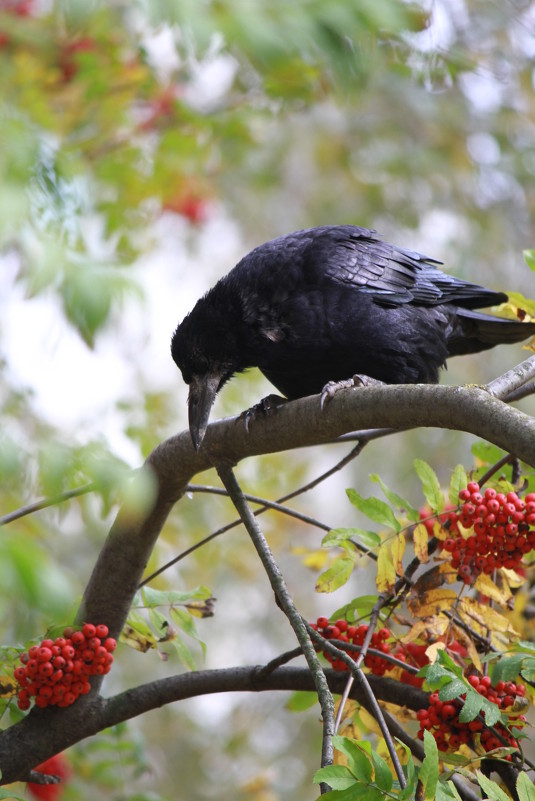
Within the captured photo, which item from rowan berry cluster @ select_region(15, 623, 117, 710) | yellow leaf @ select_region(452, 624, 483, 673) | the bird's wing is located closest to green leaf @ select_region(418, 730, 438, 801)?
yellow leaf @ select_region(452, 624, 483, 673)

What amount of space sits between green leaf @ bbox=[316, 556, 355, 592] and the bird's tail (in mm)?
2031

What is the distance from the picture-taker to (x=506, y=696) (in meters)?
2.28

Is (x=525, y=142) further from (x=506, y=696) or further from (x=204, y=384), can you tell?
(x=506, y=696)

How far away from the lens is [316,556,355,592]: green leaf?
8.18 feet

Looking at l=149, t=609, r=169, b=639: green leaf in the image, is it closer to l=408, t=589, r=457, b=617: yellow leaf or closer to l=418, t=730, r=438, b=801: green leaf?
l=408, t=589, r=457, b=617: yellow leaf

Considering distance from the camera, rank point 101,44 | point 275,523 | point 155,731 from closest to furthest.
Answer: point 101,44
point 275,523
point 155,731

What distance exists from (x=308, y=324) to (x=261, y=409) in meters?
0.66

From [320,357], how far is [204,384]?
518 millimetres

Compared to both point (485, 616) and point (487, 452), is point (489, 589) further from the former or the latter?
point (487, 452)

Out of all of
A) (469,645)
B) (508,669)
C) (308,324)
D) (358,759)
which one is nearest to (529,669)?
(508,669)

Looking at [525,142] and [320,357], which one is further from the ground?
[525,142]

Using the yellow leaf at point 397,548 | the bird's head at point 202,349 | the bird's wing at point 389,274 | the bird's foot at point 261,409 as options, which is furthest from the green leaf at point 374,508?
the bird's wing at point 389,274

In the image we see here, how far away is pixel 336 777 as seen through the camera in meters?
1.74

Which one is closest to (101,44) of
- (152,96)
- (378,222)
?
(152,96)
